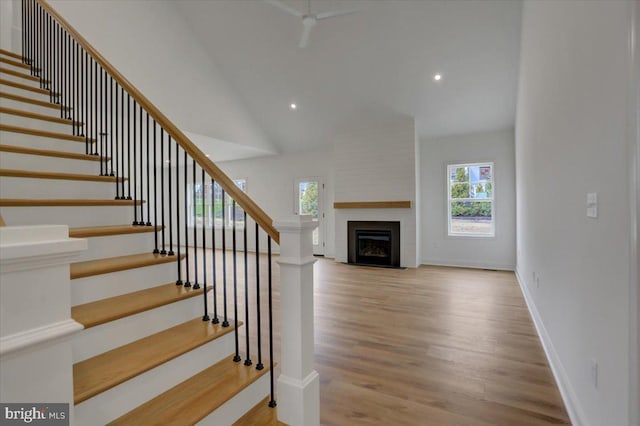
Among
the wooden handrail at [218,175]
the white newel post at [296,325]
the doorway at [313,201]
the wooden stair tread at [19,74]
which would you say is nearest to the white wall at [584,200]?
the white newel post at [296,325]

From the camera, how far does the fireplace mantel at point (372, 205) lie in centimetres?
605

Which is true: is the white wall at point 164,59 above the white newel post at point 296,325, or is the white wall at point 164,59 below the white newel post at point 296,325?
above

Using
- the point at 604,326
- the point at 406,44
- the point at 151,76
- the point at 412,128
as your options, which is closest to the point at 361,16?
the point at 406,44

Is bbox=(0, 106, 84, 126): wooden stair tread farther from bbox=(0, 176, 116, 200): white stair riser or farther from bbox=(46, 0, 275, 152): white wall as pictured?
bbox=(46, 0, 275, 152): white wall

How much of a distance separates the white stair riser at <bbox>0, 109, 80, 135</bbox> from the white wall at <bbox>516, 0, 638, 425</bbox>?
3788 millimetres

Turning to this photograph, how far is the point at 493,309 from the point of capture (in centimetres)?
371

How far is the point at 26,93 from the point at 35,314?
3368 mm

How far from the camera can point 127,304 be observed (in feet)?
5.64

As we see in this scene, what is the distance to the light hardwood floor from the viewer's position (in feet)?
6.10

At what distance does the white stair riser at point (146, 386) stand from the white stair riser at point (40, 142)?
214 cm

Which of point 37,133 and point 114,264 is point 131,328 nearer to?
point 114,264

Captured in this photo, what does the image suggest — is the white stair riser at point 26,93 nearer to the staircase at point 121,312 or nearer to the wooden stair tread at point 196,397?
the staircase at point 121,312

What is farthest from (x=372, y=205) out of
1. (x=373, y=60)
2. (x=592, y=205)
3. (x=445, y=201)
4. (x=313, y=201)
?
(x=592, y=205)

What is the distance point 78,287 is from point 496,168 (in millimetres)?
6565
